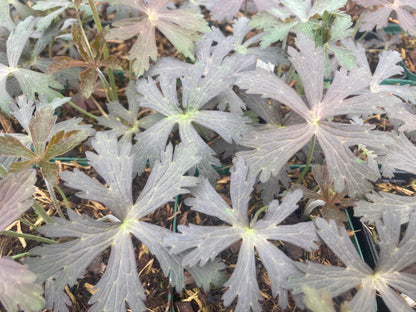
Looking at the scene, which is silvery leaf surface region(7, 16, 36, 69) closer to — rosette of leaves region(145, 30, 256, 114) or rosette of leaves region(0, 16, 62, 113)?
rosette of leaves region(0, 16, 62, 113)

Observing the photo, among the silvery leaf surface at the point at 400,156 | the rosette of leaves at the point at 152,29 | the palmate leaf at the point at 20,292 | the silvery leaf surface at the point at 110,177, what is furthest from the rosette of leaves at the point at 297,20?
the palmate leaf at the point at 20,292

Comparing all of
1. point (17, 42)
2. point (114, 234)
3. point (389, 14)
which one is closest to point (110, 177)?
point (114, 234)

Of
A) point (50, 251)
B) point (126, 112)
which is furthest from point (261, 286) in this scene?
point (126, 112)

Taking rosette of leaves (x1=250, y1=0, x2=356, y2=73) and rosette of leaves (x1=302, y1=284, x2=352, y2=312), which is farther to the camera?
rosette of leaves (x1=250, y1=0, x2=356, y2=73)

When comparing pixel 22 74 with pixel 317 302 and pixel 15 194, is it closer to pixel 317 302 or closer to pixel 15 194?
pixel 15 194

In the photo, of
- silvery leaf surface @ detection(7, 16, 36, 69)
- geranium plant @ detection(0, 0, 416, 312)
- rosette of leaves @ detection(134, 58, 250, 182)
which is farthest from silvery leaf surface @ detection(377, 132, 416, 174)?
silvery leaf surface @ detection(7, 16, 36, 69)

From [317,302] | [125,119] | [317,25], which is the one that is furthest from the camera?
[125,119]
